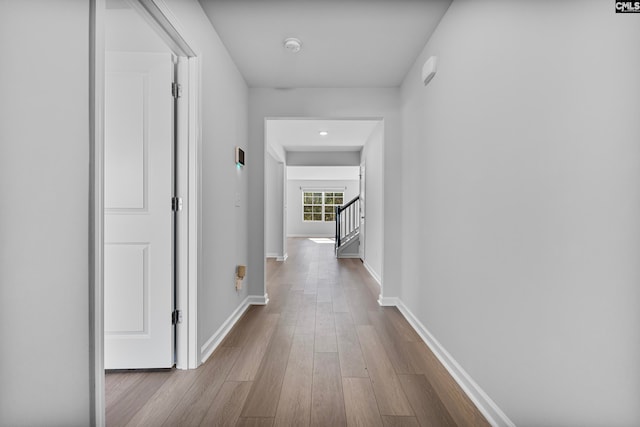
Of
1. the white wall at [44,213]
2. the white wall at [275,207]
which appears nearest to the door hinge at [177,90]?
the white wall at [44,213]

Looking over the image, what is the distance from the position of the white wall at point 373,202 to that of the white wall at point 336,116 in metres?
1.05

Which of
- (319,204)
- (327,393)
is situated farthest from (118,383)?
(319,204)

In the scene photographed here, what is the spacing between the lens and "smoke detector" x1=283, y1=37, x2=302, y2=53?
8.29 ft

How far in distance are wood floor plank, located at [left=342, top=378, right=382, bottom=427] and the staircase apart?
5.20 metres

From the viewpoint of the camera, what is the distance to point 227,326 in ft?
8.85

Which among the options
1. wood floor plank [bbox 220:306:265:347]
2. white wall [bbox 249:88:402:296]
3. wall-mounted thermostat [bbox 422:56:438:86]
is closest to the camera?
wall-mounted thermostat [bbox 422:56:438:86]

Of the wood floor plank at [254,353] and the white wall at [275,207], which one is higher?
the white wall at [275,207]

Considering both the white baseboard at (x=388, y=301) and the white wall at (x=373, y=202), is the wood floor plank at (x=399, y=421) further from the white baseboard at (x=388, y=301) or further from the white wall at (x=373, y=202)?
the white wall at (x=373, y=202)

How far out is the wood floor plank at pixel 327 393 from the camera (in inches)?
61.6

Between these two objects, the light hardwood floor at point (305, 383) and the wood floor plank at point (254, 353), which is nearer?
the light hardwood floor at point (305, 383)

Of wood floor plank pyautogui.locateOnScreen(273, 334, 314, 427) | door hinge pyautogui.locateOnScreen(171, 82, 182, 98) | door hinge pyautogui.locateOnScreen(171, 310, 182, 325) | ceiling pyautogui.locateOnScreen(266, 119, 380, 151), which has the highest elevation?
ceiling pyautogui.locateOnScreen(266, 119, 380, 151)

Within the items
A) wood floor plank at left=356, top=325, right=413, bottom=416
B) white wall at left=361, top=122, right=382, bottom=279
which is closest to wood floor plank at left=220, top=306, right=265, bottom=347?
wood floor plank at left=356, top=325, right=413, bottom=416

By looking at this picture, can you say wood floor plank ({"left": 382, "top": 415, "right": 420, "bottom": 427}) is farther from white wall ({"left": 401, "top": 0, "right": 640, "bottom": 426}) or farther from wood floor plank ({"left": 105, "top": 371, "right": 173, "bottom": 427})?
wood floor plank ({"left": 105, "top": 371, "right": 173, "bottom": 427})

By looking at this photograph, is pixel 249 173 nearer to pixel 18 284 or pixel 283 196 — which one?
pixel 18 284
